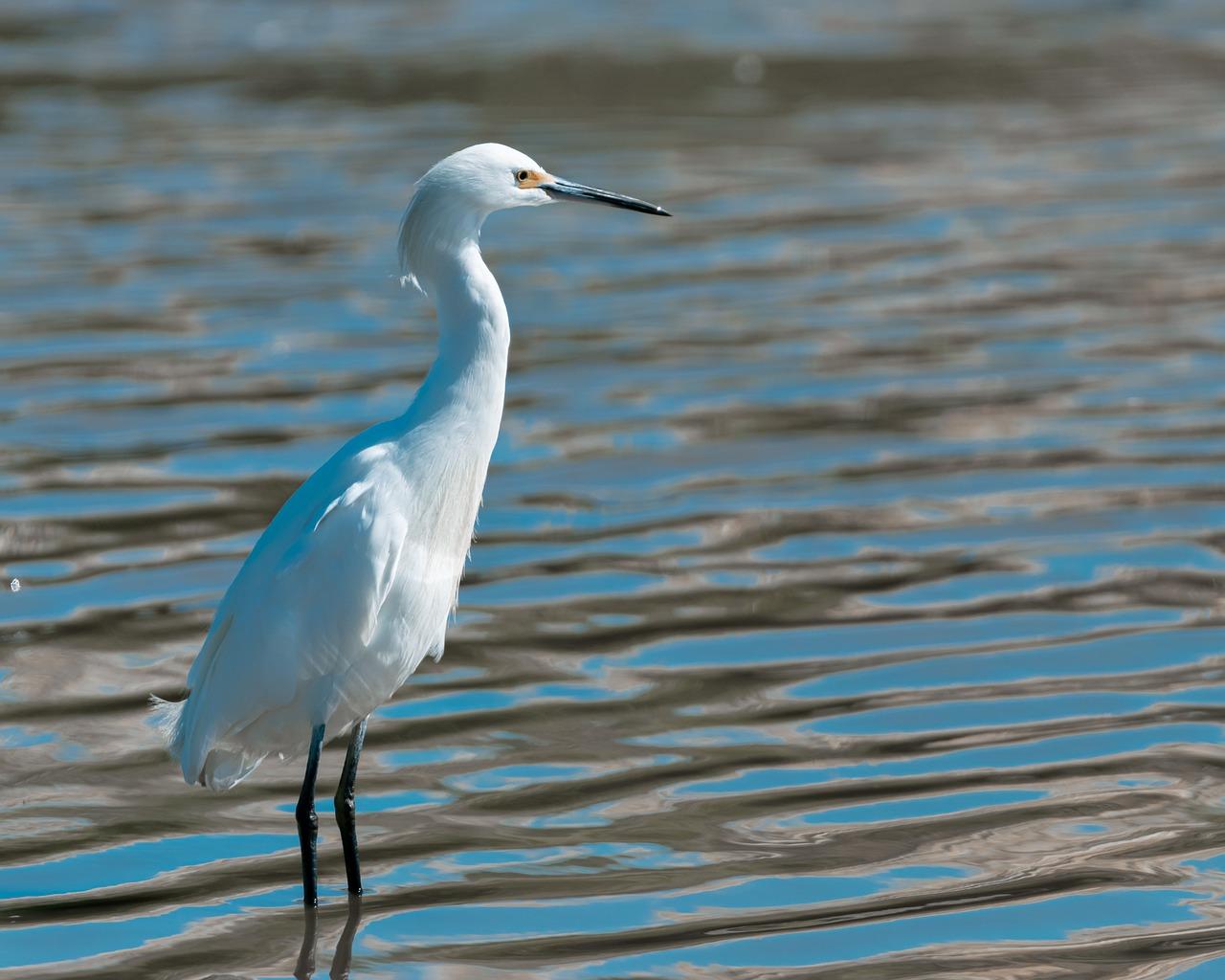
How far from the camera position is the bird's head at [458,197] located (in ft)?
15.0

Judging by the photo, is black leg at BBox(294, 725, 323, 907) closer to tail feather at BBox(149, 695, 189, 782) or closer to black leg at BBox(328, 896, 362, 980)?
black leg at BBox(328, 896, 362, 980)

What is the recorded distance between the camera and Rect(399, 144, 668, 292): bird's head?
457 cm

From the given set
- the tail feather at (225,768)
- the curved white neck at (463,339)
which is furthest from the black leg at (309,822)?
the curved white neck at (463,339)

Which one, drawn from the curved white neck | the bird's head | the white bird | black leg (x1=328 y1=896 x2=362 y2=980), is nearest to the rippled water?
black leg (x1=328 y1=896 x2=362 y2=980)

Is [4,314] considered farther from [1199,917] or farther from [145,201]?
[1199,917]

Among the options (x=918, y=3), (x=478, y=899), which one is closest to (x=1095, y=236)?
(x=478, y=899)

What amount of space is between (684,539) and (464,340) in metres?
2.53

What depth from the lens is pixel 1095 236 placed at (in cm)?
1120

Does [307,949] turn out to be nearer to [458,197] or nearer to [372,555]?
[372,555]

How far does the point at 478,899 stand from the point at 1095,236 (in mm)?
7636

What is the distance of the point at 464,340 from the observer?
4.59 metres

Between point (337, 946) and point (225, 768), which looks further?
point (225, 768)

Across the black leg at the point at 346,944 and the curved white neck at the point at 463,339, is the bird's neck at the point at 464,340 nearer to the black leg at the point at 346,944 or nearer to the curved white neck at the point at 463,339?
the curved white neck at the point at 463,339

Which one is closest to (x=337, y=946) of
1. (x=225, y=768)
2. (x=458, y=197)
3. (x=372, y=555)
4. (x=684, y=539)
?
(x=225, y=768)
